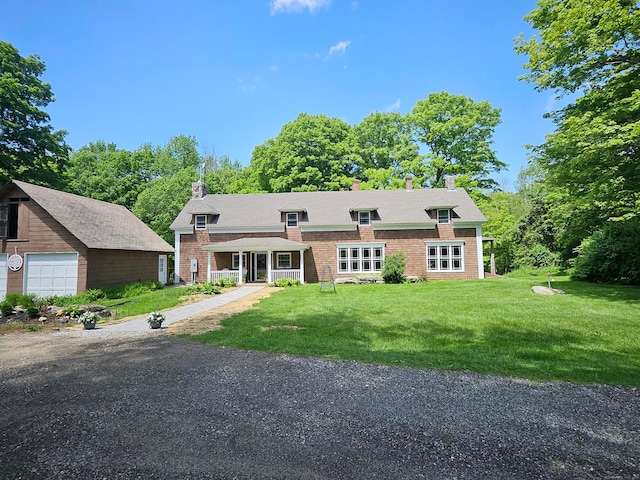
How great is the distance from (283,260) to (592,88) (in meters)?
18.4

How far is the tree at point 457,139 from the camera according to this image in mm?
33406

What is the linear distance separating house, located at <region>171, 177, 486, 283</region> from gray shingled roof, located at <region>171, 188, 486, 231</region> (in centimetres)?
7

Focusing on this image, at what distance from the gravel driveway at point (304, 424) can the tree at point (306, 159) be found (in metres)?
30.6

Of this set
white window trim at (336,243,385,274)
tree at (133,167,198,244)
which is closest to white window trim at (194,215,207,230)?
tree at (133,167,198,244)

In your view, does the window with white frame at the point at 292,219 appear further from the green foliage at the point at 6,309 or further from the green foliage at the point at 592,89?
the green foliage at the point at 6,309

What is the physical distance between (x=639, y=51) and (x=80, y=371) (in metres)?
18.9

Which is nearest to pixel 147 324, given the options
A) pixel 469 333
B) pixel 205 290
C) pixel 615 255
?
pixel 205 290

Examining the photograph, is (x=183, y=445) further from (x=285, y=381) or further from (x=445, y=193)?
(x=445, y=193)

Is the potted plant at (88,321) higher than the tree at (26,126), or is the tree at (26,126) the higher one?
the tree at (26,126)

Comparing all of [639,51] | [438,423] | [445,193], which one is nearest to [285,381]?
[438,423]

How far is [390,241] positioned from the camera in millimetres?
22469

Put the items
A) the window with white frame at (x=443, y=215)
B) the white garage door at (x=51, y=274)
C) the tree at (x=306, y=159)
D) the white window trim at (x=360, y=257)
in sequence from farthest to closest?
→ the tree at (x=306, y=159)
the white window trim at (x=360, y=257)
the window with white frame at (x=443, y=215)
the white garage door at (x=51, y=274)

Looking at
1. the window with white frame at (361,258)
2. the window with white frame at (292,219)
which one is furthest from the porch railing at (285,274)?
the window with white frame at (292,219)

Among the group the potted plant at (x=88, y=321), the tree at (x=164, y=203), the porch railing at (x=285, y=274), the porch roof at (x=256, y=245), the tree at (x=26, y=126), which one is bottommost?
the potted plant at (x=88, y=321)
